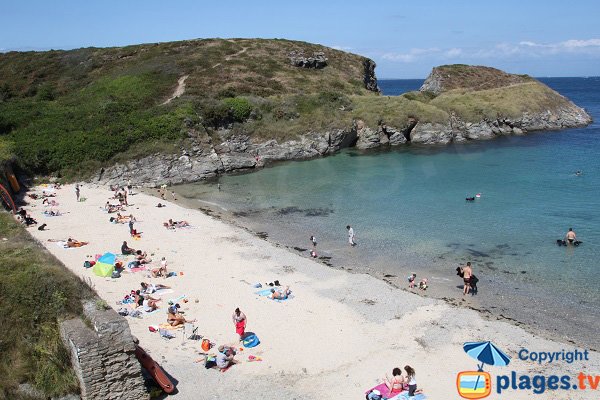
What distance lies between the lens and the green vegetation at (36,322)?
13.5 m

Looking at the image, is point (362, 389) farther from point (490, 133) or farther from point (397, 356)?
point (490, 133)

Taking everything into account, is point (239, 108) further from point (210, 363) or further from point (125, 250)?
point (210, 363)

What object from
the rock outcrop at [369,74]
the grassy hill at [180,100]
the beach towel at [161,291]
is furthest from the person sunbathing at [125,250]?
the rock outcrop at [369,74]

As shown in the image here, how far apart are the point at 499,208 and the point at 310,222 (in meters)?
15.0

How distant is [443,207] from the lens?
36938 millimetres

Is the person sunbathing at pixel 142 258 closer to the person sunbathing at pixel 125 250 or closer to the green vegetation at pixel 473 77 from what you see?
the person sunbathing at pixel 125 250

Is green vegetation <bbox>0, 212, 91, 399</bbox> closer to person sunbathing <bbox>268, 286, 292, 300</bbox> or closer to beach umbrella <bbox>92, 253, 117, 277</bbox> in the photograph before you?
beach umbrella <bbox>92, 253, 117, 277</bbox>

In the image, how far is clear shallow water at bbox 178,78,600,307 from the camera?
26641 millimetres

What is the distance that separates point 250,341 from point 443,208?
76.8 feet

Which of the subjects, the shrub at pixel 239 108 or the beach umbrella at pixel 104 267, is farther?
the shrub at pixel 239 108

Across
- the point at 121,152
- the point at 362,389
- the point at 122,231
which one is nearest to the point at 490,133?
the point at 121,152

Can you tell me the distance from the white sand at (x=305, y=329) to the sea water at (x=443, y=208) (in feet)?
13.8

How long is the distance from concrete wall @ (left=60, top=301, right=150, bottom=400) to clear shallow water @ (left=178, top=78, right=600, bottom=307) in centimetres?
1608

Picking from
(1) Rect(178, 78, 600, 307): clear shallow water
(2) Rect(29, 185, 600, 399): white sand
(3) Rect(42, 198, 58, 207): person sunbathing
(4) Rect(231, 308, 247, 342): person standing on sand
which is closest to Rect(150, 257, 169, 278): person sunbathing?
(2) Rect(29, 185, 600, 399): white sand
